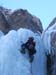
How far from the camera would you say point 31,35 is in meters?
7.41

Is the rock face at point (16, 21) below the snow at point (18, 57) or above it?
above

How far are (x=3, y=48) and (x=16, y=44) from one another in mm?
311

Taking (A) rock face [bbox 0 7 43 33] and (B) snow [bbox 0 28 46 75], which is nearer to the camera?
(B) snow [bbox 0 28 46 75]

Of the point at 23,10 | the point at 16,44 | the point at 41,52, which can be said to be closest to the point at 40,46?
the point at 41,52

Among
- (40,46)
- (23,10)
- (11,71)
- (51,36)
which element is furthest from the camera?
(23,10)

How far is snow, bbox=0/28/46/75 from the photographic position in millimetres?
7086

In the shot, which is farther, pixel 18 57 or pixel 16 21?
pixel 16 21

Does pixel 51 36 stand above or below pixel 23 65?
above

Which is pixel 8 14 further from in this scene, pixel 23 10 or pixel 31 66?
pixel 31 66

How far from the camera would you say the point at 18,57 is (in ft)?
23.5

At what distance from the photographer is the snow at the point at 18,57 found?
7086mm

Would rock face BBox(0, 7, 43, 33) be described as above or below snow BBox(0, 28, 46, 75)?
above

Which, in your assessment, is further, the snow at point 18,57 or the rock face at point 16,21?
the rock face at point 16,21

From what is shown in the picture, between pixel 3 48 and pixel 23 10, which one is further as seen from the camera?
pixel 23 10
